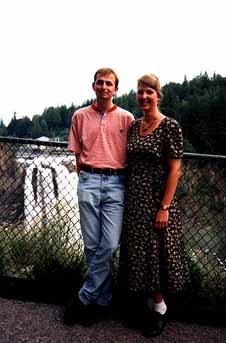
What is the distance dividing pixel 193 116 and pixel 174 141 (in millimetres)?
62592

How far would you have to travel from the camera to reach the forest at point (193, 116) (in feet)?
188

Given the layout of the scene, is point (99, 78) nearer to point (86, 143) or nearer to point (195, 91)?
point (86, 143)

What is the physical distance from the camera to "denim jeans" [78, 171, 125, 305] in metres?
2.81

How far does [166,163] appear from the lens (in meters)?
2.71

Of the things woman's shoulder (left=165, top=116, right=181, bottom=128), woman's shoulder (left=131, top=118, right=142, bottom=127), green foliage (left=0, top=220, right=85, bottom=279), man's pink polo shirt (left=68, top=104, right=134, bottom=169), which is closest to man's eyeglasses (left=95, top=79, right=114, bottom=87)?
man's pink polo shirt (left=68, top=104, right=134, bottom=169)

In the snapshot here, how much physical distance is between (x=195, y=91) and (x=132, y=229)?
266ft

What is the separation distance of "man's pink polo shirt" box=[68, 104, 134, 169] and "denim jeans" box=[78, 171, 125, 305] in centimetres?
10

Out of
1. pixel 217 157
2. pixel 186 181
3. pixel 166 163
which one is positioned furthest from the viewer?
pixel 186 181

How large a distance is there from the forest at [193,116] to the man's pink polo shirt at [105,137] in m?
35.2

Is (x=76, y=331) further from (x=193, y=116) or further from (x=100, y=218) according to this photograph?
(x=193, y=116)

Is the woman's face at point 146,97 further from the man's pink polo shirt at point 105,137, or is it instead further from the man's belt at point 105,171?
the man's belt at point 105,171

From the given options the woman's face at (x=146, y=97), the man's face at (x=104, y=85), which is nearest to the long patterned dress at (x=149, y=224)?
the woman's face at (x=146, y=97)

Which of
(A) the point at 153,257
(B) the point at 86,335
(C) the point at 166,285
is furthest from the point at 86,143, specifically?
(B) the point at 86,335

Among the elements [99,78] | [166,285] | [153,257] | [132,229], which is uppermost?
[99,78]
